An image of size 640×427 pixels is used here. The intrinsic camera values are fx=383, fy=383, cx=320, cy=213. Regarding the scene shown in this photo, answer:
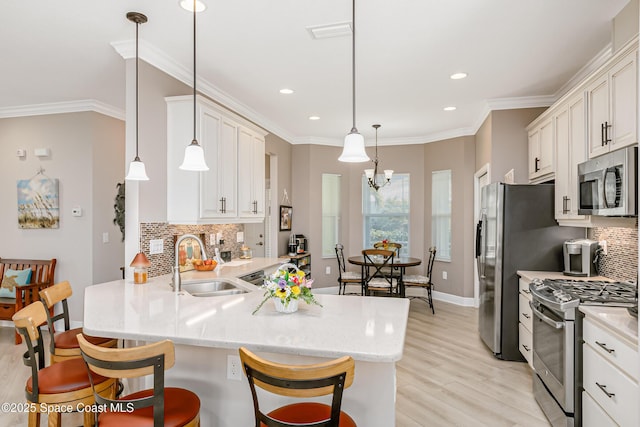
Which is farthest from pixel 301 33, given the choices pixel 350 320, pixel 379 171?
pixel 379 171

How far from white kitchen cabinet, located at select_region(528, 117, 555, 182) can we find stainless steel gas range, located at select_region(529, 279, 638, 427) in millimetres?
1281

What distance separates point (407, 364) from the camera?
11.6ft

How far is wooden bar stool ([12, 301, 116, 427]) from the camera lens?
1740mm

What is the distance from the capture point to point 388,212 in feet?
22.4

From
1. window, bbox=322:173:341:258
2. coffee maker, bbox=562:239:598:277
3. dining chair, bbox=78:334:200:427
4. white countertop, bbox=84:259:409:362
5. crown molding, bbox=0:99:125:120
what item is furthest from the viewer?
window, bbox=322:173:341:258

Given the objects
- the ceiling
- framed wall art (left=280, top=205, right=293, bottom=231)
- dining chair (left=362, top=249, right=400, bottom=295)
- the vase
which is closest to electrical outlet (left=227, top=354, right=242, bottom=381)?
the vase

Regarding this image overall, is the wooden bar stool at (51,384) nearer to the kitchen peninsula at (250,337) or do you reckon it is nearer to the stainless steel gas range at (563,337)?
the kitchen peninsula at (250,337)

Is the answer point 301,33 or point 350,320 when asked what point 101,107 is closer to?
point 301,33

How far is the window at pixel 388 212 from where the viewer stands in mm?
6762

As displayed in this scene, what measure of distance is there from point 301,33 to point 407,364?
2.98 metres

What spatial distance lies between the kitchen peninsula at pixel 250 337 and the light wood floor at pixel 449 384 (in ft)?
3.07

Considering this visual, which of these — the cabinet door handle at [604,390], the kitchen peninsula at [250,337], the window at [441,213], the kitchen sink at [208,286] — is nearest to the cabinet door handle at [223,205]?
the kitchen sink at [208,286]

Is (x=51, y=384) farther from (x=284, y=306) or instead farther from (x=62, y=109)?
(x=62, y=109)

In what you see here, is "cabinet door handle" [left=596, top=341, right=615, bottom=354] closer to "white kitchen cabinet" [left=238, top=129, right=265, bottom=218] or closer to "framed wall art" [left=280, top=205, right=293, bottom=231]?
"white kitchen cabinet" [left=238, top=129, right=265, bottom=218]
